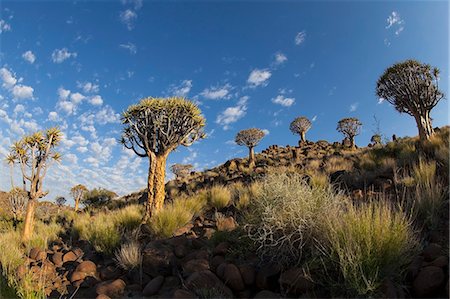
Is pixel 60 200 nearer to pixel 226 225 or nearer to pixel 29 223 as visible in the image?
pixel 29 223

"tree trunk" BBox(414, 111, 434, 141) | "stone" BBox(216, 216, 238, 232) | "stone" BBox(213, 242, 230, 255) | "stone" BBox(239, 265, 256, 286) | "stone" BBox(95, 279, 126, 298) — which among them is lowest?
"stone" BBox(95, 279, 126, 298)

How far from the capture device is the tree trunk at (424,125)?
11711mm

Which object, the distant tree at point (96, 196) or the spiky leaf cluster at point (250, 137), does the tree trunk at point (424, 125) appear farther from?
the distant tree at point (96, 196)

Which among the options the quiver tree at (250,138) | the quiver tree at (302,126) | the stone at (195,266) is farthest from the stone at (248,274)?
the quiver tree at (302,126)

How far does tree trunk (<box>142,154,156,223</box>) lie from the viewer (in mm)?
9128

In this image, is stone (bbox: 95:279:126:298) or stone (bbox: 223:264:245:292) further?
stone (bbox: 95:279:126:298)

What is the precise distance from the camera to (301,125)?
3098 cm

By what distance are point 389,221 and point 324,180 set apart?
4.75 metres

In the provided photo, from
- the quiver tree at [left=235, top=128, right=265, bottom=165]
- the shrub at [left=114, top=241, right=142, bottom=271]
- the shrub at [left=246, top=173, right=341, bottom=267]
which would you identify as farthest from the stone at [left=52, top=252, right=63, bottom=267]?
the quiver tree at [left=235, top=128, right=265, bottom=165]

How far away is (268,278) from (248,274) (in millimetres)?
286

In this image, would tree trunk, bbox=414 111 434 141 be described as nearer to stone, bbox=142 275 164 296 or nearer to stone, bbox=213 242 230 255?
stone, bbox=213 242 230 255

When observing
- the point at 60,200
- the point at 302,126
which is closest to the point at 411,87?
the point at 302,126

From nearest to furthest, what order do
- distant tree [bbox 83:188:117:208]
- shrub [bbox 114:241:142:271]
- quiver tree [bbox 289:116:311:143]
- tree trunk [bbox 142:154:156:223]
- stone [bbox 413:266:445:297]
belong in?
stone [bbox 413:266:445:297] < shrub [bbox 114:241:142:271] < tree trunk [bbox 142:154:156:223] < distant tree [bbox 83:188:117:208] < quiver tree [bbox 289:116:311:143]

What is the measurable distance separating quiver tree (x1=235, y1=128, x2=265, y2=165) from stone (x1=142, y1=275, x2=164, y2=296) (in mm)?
20599
